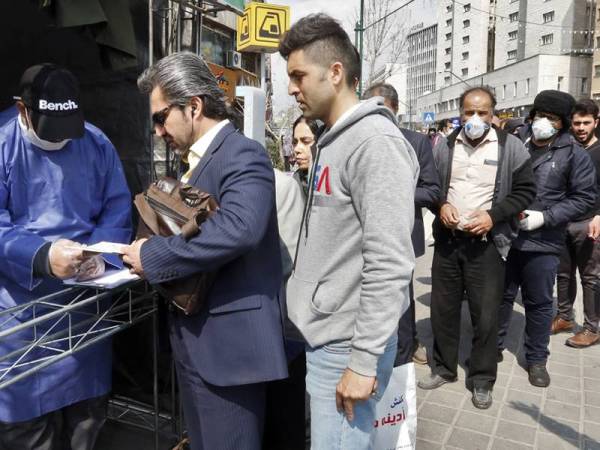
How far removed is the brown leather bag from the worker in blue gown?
36cm

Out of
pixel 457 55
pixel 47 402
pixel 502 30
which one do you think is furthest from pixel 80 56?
pixel 457 55

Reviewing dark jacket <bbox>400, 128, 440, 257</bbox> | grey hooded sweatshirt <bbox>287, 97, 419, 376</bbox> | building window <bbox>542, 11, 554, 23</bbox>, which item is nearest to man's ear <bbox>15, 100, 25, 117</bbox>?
grey hooded sweatshirt <bbox>287, 97, 419, 376</bbox>

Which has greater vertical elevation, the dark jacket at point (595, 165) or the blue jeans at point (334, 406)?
the dark jacket at point (595, 165)

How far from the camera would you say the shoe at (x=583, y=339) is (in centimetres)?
454

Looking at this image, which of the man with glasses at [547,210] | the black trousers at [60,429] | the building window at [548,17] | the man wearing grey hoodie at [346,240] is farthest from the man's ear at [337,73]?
the building window at [548,17]

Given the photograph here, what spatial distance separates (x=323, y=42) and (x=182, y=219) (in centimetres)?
72

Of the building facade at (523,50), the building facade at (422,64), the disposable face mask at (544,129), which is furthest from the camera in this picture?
the building facade at (422,64)

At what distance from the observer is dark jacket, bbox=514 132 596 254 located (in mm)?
3779

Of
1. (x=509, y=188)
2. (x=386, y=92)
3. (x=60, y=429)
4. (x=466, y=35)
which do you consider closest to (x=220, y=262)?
(x=60, y=429)

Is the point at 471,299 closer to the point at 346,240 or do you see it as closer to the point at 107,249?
the point at 346,240

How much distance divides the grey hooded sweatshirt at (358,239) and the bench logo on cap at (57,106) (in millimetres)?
1035

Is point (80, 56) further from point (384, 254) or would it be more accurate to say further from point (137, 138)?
point (384, 254)

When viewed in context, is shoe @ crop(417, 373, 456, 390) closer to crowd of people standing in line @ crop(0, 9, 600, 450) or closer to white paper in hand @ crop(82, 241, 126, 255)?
crowd of people standing in line @ crop(0, 9, 600, 450)

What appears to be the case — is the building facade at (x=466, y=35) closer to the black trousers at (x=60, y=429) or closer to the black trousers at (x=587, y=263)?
the black trousers at (x=587, y=263)
